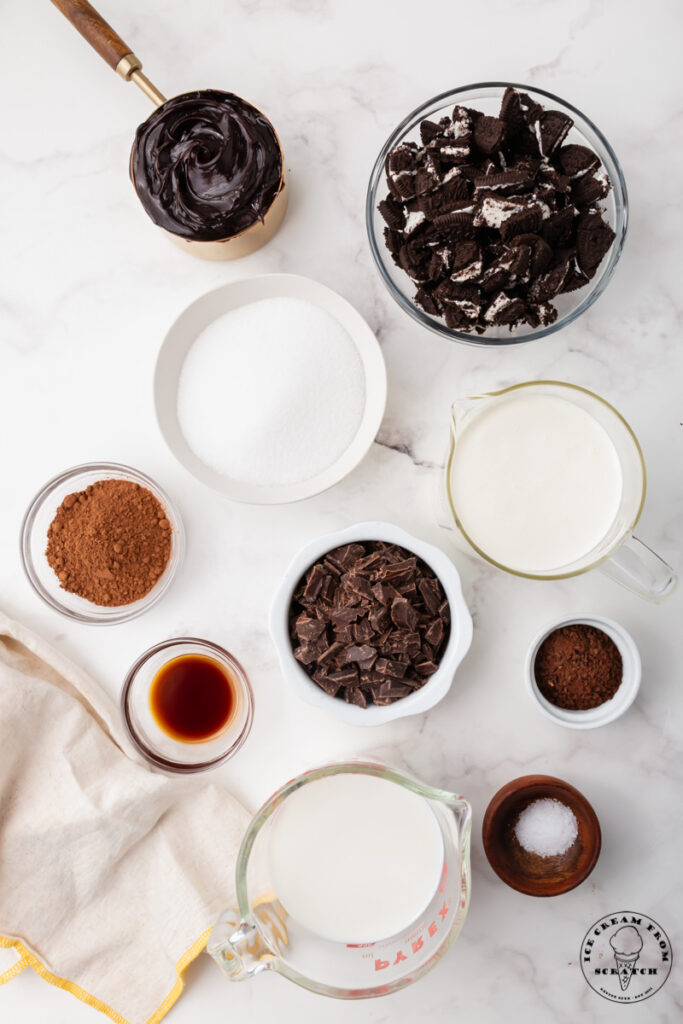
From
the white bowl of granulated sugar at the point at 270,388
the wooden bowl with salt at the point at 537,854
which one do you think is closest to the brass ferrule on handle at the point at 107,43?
the white bowl of granulated sugar at the point at 270,388

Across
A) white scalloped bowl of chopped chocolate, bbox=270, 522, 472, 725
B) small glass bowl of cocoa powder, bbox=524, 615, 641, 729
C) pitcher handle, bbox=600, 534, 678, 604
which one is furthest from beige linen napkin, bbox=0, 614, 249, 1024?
pitcher handle, bbox=600, 534, 678, 604

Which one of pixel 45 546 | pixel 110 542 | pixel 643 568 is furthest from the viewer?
pixel 45 546

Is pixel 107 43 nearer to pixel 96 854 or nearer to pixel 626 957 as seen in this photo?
pixel 96 854

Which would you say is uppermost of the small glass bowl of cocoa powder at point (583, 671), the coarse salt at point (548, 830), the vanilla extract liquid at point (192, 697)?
the vanilla extract liquid at point (192, 697)

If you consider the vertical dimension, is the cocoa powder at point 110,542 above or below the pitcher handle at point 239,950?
above

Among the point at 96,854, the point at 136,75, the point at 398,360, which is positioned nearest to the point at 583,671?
the point at 398,360

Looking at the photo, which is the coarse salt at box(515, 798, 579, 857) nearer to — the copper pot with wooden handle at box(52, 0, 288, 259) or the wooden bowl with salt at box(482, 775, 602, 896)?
the wooden bowl with salt at box(482, 775, 602, 896)

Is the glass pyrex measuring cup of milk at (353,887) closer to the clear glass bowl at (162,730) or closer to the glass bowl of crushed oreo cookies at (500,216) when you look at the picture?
the clear glass bowl at (162,730)
